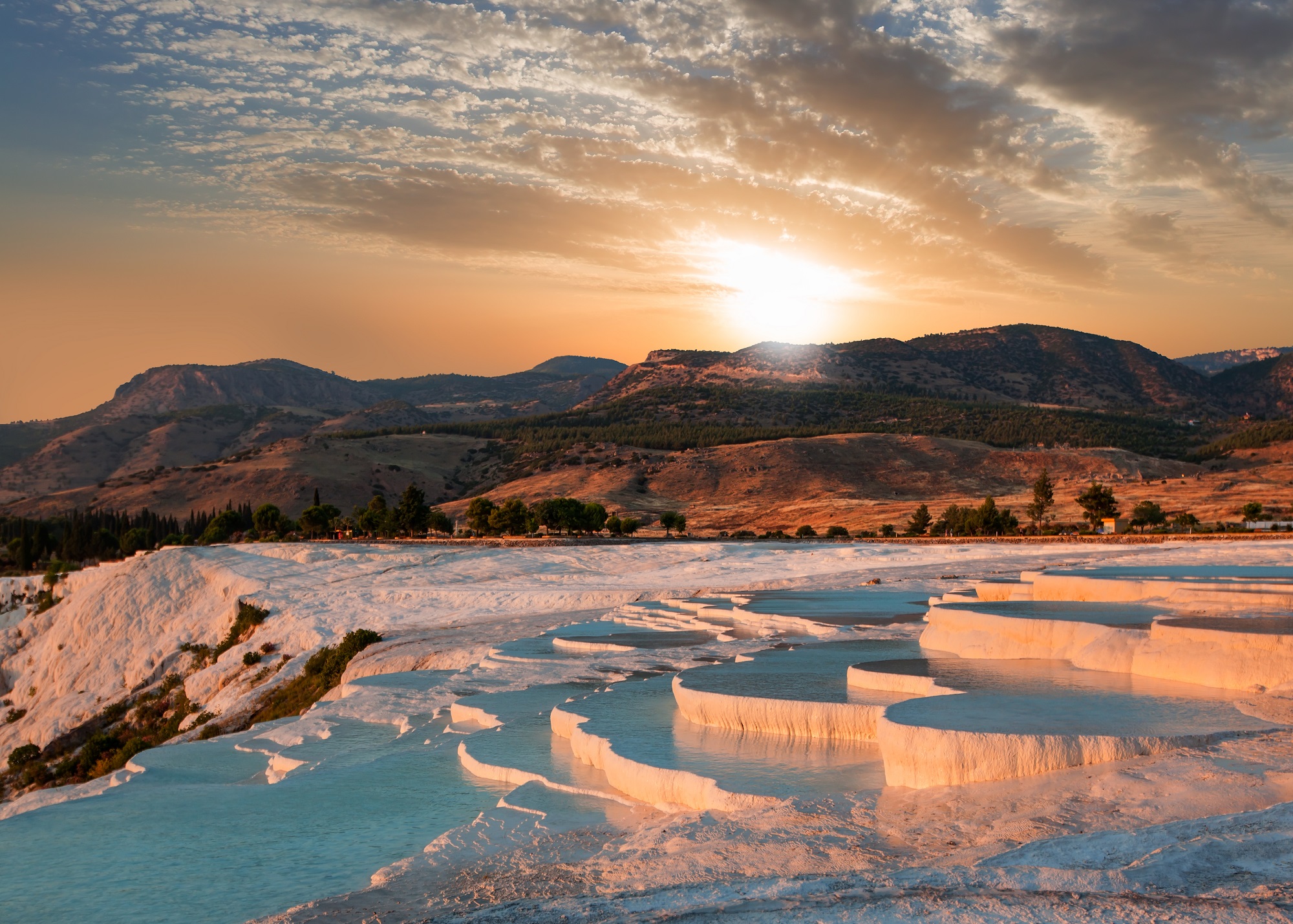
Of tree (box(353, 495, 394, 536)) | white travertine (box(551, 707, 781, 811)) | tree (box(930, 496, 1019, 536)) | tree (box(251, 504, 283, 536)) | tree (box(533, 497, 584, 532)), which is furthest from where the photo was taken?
tree (box(251, 504, 283, 536))

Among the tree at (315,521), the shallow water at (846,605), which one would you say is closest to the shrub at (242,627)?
the shallow water at (846,605)

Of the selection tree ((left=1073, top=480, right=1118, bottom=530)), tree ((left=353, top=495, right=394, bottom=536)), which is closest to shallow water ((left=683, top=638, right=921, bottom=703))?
tree ((left=1073, top=480, right=1118, bottom=530))

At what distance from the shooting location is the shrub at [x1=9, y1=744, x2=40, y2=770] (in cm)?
3641

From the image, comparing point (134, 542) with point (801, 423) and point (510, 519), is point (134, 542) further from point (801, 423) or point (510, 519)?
point (801, 423)

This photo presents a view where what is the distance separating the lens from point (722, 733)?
44.3ft

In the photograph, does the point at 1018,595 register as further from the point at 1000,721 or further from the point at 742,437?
the point at 742,437

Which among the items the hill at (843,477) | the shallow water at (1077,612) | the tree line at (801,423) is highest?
the tree line at (801,423)

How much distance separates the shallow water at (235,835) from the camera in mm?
9711

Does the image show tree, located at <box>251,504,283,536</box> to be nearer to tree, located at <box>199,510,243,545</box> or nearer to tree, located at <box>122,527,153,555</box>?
tree, located at <box>199,510,243,545</box>

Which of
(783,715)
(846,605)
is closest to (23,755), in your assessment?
(846,605)

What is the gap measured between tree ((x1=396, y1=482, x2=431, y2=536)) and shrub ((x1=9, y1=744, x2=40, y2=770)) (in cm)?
3461

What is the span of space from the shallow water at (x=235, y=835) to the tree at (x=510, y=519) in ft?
162

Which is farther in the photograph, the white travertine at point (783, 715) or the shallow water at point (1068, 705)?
the white travertine at point (783, 715)

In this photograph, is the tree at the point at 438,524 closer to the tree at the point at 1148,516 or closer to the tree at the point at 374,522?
the tree at the point at 374,522
